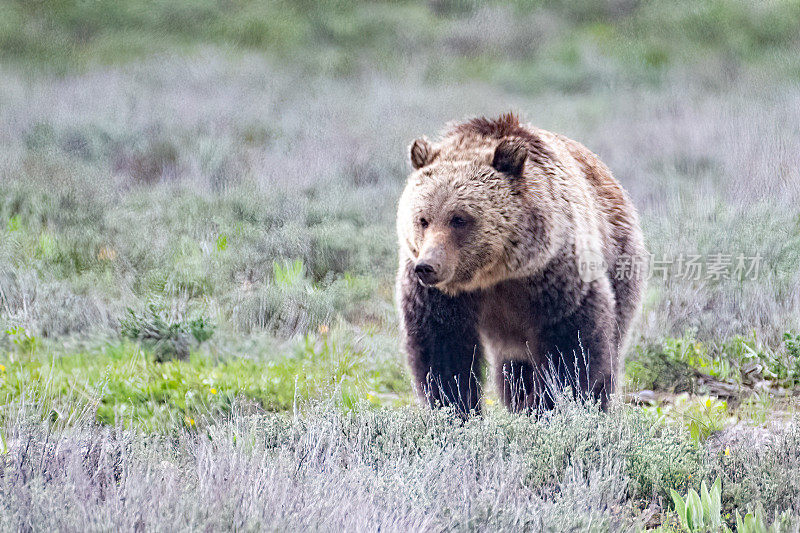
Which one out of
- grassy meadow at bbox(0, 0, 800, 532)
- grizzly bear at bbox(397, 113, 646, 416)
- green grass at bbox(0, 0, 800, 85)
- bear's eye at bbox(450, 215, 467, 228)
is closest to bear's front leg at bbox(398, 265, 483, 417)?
grizzly bear at bbox(397, 113, 646, 416)

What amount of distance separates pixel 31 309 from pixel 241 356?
169cm

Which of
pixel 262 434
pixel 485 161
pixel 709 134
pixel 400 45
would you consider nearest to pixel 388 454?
pixel 262 434

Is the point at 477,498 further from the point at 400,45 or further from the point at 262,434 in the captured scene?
the point at 400,45

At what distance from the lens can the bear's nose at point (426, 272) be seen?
373cm

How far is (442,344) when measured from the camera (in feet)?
13.5

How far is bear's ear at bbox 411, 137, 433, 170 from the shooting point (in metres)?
4.22

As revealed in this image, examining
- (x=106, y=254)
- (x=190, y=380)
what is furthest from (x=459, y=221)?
(x=106, y=254)

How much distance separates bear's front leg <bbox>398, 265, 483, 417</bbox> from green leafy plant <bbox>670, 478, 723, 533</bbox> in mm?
1282

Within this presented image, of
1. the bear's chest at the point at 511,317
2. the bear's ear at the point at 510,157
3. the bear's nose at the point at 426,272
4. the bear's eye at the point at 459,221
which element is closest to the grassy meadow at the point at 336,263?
the bear's chest at the point at 511,317

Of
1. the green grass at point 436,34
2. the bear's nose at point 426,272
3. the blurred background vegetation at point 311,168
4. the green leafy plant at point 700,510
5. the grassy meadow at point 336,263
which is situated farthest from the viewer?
the green grass at point 436,34

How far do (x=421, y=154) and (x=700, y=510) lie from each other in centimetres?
207

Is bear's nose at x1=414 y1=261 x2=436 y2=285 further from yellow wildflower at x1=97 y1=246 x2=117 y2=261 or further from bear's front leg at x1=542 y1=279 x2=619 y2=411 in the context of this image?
yellow wildflower at x1=97 y1=246 x2=117 y2=261

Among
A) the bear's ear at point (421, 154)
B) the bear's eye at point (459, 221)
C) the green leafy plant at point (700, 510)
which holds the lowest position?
the green leafy plant at point (700, 510)

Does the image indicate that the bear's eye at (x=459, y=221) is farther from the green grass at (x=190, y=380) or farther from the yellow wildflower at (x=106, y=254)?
the yellow wildflower at (x=106, y=254)
